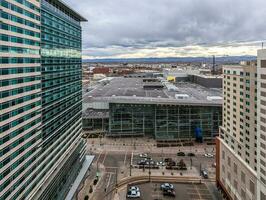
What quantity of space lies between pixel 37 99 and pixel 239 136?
42.9 m

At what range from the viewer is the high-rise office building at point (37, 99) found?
123ft

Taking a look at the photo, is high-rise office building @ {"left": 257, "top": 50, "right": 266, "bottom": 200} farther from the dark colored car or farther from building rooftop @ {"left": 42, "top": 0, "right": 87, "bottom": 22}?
building rooftop @ {"left": 42, "top": 0, "right": 87, "bottom": 22}

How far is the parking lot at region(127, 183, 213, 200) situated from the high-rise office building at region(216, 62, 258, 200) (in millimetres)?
5041

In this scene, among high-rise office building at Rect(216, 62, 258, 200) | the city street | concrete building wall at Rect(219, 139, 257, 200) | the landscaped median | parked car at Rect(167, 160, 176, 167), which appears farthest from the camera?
parked car at Rect(167, 160, 176, 167)

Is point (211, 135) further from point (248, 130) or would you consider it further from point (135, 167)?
point (248, 130)

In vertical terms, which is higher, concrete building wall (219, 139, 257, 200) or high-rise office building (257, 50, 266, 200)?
high-rise office building (257, 50, 266, 200)

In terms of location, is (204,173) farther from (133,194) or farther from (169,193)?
(133,194)

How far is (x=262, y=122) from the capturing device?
4791 cm

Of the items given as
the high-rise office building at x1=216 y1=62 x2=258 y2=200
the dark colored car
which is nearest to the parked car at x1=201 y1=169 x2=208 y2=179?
the dark colored car

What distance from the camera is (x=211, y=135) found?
4606 inches

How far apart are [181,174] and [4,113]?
59.3 m

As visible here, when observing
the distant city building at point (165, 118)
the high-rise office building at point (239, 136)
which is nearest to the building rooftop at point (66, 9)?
the high-rise office building at point (239, 136)

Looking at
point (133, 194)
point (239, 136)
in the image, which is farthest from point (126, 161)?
point (239, 136)

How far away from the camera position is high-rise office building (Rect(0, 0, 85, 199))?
1476 inches
